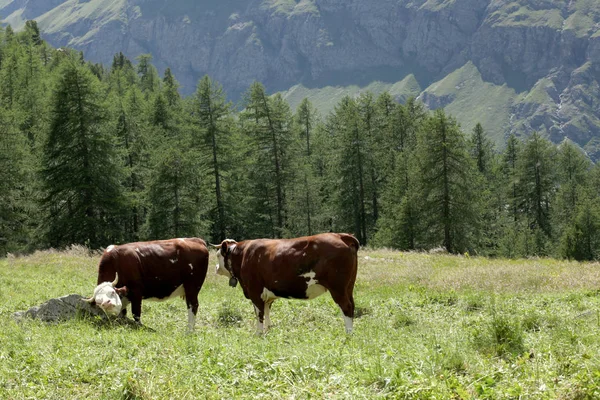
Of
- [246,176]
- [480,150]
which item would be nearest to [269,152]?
[246,176]

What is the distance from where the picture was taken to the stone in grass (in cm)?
1025

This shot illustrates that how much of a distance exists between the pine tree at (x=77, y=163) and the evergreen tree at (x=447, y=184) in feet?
85.8

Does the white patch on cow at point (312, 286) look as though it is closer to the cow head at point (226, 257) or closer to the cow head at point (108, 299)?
the cow head at point (226, 257)

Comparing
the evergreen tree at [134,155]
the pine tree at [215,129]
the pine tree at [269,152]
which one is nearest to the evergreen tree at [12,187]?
the evergreen tree at [134,155]

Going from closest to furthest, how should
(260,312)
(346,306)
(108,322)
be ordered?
(108,322) < (346,306) < (260,312)

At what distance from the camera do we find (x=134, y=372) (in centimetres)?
620

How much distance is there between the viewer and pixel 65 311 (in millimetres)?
10414

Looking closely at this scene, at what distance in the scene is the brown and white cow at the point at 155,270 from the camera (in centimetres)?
1116

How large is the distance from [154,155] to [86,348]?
38.3m

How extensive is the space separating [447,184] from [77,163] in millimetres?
29630

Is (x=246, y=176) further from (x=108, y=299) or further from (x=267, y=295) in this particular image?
(x=108, y=299)

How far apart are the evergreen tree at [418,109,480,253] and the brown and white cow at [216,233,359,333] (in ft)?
113

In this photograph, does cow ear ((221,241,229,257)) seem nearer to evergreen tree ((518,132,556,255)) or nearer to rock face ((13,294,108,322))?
rock face ((13,294,108,322))

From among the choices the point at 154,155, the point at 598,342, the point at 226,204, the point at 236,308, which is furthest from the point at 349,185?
the point at 598,342
